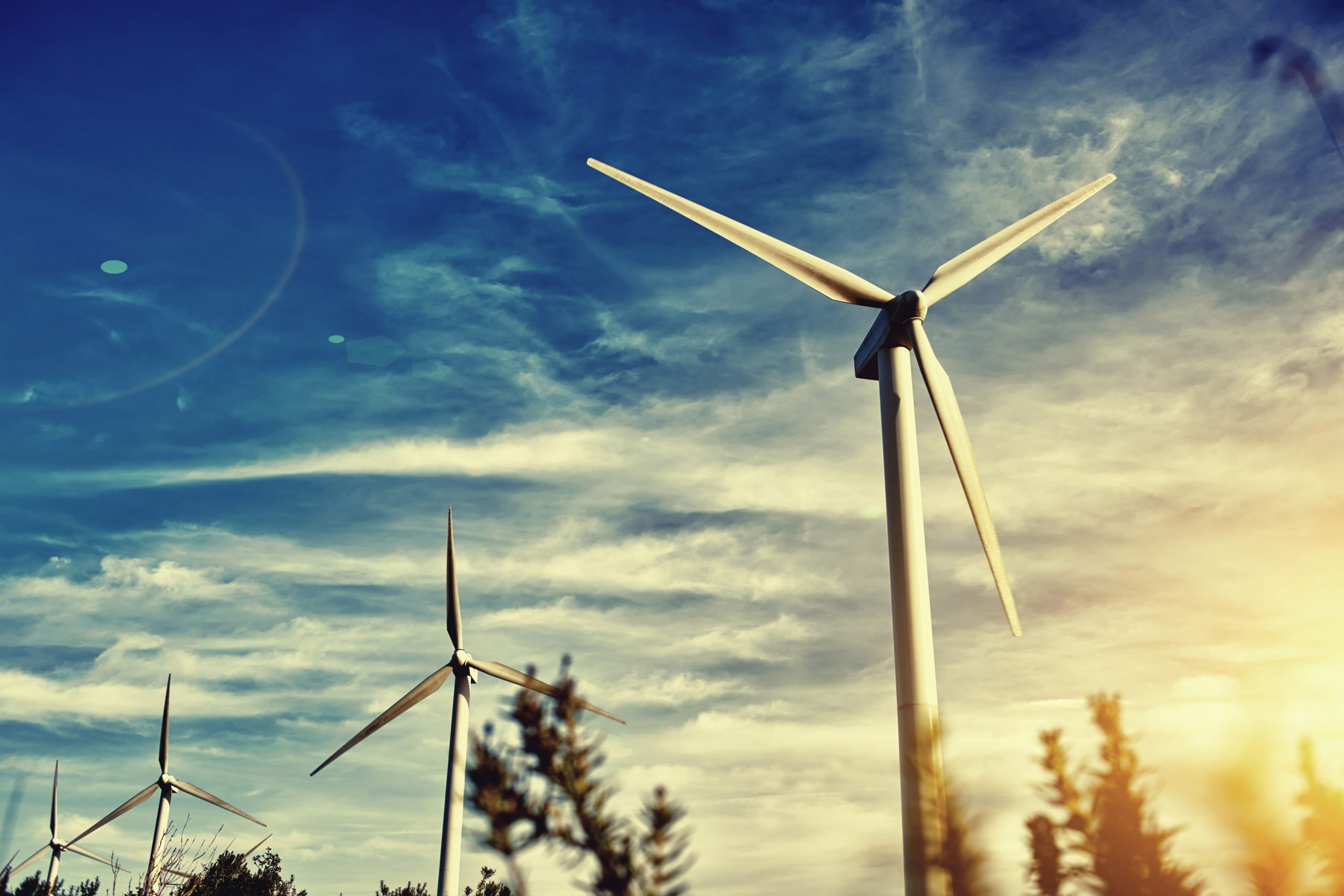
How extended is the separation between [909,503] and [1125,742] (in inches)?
676

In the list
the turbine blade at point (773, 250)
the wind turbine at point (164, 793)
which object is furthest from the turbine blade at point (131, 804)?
the turbine blade at point (773, 250)

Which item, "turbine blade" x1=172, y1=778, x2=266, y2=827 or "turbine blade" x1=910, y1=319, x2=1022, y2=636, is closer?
"turbine blade" x1=910, y1=319, x2=1022, y2=636

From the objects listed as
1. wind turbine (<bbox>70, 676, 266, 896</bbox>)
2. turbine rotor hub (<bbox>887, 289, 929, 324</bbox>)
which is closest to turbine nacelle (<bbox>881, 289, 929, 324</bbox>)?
turbine rotor hub (<bbox>887, 289, 929, 324</bbox>)

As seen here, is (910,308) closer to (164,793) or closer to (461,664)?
(461,664)

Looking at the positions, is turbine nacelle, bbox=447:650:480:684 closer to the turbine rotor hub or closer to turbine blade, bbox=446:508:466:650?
turbine blade, bbox=446:508:466:650

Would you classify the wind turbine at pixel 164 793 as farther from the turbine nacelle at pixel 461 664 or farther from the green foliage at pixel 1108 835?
the green foliage at pixel 1108 835

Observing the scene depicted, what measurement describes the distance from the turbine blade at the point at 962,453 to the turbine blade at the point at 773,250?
289 centimetres

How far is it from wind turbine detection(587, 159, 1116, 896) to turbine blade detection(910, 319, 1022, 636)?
3 cm

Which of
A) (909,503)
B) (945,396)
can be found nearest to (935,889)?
(909,503)

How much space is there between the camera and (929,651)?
2108 centimetres

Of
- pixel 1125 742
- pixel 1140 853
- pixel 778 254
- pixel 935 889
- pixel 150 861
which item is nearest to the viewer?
pixel 1140 853

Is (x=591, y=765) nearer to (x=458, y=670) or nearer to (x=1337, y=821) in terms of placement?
(x=1337, y=821)

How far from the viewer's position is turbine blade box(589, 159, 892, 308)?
30047mm

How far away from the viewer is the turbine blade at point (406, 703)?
5584 cm
